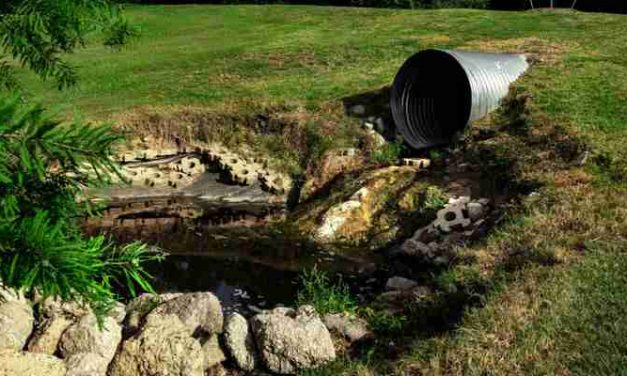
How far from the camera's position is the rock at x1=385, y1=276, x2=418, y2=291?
36.0ft

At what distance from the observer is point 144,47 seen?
33562 mm

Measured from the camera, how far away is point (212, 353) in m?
8.23

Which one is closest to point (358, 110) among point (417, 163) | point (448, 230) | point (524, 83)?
point (417, 163)

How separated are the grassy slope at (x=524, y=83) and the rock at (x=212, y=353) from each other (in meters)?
2.41

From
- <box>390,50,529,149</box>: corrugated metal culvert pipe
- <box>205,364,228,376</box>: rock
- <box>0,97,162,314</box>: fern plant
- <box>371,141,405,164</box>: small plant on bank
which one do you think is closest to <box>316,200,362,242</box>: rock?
<box>371,141,405,164</box>: small plant on bank

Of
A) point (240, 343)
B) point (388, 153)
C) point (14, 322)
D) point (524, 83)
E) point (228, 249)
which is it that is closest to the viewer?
point (14, 322)

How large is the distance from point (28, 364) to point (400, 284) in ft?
20.2

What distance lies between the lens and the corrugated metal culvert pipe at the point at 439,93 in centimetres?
1707

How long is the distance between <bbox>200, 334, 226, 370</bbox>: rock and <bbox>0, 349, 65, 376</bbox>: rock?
5.53 feet

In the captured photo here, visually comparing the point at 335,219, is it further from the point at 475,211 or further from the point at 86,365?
the point at 86,365

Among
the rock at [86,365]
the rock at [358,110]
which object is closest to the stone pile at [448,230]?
the rock at [358,110]

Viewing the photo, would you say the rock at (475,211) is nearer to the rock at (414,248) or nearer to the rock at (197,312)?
the rock at (414,248)

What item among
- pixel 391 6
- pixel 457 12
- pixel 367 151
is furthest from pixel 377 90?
pixel 391 6

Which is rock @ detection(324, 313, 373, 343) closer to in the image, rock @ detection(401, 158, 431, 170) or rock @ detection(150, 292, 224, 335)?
rock @ detection(150, 292, 224, 335)
